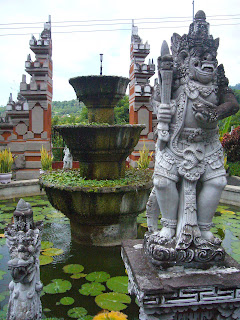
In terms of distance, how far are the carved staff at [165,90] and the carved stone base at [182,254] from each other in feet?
3.14

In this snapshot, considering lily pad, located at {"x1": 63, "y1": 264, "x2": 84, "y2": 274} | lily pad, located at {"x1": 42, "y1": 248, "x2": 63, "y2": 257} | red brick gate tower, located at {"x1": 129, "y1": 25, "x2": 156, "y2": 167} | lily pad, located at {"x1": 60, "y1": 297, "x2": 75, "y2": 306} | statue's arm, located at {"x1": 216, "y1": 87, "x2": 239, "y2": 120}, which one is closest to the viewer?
statue's arm, located at {"x1": 216, "y1": 87, "x2": 239, "y2": 120}

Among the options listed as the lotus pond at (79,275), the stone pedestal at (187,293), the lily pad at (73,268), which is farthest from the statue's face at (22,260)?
the lily pad at (73,268)

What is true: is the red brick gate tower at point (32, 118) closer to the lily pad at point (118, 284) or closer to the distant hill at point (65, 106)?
the lily pad at point (118, 284)

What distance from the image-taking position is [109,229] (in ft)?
18.1

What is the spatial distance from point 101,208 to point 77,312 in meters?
1.90

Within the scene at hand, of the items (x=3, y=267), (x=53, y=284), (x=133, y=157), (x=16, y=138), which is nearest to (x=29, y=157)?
(x=16, y=138)

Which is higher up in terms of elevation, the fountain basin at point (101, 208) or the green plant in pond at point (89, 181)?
the green plant in pond at point (89, 181)

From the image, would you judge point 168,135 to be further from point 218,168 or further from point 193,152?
point 218,168

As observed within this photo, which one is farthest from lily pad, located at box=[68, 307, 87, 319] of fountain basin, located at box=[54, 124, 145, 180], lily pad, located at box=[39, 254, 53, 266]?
fountain basin, located at box=[54, 124, 145, 180]

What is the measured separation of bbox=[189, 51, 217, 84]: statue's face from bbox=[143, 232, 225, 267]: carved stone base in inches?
60.2

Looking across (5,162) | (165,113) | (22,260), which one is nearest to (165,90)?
(165,113)

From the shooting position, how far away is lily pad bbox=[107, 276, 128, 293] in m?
3.97

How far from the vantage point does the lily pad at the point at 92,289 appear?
12.8 ft

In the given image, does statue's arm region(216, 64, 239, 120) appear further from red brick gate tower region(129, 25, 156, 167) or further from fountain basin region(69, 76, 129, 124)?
red brick gate tower region(129, 25, 156, 167)
